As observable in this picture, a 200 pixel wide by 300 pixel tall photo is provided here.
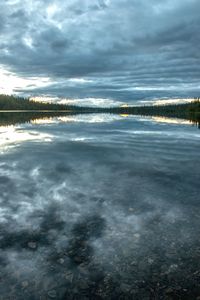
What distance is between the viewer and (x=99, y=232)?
1046 centimetres

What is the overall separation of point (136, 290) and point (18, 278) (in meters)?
2.86

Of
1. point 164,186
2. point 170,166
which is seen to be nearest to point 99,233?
point 164,186

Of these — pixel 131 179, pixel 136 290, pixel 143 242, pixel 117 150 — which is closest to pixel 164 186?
pixel 131 179

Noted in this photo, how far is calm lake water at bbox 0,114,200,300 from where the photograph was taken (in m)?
7.62

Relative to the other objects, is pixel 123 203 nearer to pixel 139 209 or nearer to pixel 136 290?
pixel 139 209

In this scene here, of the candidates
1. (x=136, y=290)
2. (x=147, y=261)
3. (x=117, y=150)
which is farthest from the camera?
(x=117, y=150)

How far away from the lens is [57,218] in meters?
11.6

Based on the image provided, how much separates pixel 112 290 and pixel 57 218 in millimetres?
4597

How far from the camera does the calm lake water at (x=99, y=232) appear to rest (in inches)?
300

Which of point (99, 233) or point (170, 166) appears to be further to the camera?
point (170, 166)

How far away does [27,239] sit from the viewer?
32.6 feet

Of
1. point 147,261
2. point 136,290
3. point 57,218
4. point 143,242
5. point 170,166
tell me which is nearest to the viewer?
point 136,290

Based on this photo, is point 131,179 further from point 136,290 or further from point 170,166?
point 136,290

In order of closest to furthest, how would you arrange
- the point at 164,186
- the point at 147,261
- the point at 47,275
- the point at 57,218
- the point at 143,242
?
the point at 47,275 → the point at 147,261 → the point at 143,242 → the point at 57,218 → the point at 164,186
